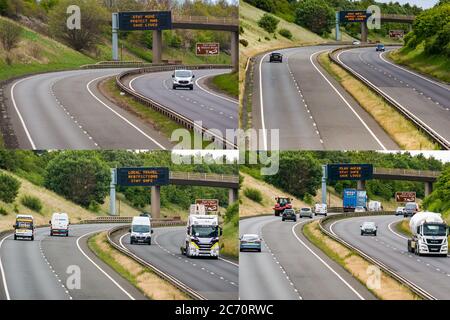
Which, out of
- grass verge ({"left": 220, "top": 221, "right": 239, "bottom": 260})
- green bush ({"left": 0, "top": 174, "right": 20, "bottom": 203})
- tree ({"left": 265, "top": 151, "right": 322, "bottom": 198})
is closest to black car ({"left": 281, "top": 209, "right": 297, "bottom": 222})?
tree ({"left": 265, "top": 151, "right": 322, "bottom": 198})

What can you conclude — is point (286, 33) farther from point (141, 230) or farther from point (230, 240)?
point (230, 240)

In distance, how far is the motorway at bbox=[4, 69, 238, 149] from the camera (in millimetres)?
65062

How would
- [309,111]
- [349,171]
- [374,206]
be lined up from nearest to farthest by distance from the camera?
[349,171] → [309,111] → [374,206]

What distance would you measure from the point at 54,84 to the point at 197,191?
26.0m

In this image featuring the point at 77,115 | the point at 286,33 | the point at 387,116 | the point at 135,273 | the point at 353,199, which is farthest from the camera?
the point at 286,33

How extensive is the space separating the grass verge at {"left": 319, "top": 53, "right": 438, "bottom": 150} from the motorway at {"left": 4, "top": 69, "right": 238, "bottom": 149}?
974 cm

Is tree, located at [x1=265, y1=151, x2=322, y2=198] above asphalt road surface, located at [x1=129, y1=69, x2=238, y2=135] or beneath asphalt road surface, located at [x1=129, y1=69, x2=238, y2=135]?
beneath

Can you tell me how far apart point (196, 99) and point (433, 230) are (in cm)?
2126

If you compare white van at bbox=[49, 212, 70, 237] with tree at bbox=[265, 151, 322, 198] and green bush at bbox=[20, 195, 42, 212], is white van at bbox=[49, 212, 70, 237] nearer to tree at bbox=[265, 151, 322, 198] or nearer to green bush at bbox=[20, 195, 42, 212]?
green bush at bbox=[20, 195, 42, 212]

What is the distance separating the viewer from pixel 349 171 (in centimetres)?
6625

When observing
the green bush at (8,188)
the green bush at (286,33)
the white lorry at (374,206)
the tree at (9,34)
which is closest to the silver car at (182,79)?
the green bush at (286,33)

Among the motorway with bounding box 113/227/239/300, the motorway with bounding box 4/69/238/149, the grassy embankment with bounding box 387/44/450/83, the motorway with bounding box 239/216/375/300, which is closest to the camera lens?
the motorway with bounding box 239/216/375/300

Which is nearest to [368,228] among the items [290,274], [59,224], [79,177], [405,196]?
[405,196]
